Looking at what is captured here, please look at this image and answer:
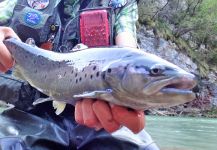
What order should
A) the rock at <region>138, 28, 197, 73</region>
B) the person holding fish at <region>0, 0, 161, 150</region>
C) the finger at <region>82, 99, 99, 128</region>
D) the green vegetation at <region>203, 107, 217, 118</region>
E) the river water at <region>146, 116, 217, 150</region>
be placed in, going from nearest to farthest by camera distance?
the finger at <region>82, 99, 99, 128</region> < the person holding fish at <region>0, 0, 161, 150</region> < the river water at <region>146, 116, 217, 150</region> < the rock at <region>138, 28, 197, 73</region> < the green vegetation at <region>203, 107, 217, 118</region>

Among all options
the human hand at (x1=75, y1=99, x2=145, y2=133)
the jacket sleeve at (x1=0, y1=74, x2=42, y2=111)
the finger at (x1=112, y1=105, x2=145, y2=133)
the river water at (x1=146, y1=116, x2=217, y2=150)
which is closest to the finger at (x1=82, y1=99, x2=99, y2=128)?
the human hand at (x1=75, y1=99, x2=145, y2=133)

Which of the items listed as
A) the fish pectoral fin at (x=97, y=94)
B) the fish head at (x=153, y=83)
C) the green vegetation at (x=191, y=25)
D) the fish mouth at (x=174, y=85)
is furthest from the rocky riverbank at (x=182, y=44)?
the fish mouth at (x=174, y=85)

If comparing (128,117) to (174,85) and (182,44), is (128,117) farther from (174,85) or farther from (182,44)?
(182,44)

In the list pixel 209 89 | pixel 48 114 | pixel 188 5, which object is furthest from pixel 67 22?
pixel 188 5

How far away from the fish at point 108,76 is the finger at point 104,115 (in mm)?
58

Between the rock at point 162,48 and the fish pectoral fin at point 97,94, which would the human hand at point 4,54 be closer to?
the fish pectoral fin at point 97,94

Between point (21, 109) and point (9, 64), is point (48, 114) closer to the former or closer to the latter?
point (21, 109)

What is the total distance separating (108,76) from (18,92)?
1.10 m

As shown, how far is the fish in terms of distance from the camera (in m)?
1.67

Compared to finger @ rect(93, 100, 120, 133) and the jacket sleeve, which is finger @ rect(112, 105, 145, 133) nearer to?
finger @ rect(93, 100, 120, 133)

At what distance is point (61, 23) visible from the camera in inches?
120

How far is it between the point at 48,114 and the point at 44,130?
0.20 m

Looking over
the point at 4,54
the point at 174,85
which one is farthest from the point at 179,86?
the point at 4,54

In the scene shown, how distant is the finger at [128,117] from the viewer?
6.21ft
